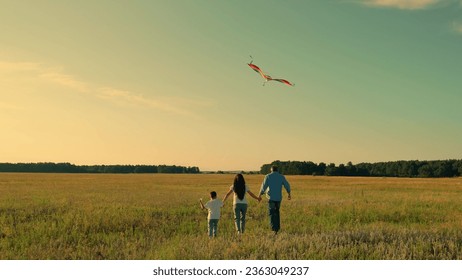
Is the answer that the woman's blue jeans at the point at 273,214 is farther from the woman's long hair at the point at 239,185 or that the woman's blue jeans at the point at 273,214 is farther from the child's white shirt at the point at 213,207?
the child's white shirt at the point at 213,207

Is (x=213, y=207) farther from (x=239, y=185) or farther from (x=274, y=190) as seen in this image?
(x=274, y=190)

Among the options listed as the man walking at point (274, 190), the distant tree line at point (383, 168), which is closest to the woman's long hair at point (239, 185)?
the man walking at point (274, 190)

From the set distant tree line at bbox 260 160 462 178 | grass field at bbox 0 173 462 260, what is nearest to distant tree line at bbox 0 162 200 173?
distant tree line at bbox 260 160 462 178

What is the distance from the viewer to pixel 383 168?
159250 millimetres

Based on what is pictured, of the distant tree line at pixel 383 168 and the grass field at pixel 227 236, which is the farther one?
the distant tree line at pixel 383 168

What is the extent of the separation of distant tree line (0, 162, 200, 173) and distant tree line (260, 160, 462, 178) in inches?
1632

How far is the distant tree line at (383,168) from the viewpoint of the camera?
442ft

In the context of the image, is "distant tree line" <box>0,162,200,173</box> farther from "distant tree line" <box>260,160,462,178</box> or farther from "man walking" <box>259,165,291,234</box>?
"man walking" <box>259,165,291,234</box>

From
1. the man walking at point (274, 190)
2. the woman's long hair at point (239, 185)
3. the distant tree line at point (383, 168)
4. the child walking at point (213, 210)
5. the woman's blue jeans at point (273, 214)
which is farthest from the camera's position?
the distant tree line at point (383, 168)

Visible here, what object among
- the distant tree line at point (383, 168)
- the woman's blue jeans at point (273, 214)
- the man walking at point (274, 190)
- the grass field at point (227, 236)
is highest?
the distant tree line at point (383, 168)

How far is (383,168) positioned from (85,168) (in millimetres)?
113575

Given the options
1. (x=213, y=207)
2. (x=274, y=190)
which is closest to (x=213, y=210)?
(x=213, y=207)

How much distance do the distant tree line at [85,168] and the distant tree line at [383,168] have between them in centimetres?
4145
